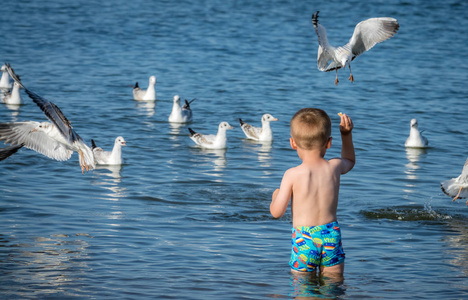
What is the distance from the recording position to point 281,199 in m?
5.86

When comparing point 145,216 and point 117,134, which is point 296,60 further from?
point 145,216

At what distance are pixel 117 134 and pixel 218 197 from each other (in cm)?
558

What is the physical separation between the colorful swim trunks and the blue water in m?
0.69

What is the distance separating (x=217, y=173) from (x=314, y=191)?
7.06 meters

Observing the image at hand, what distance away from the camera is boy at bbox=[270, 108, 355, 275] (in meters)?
5.84

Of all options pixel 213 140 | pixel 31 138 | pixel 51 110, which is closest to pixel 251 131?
pixel 213 140

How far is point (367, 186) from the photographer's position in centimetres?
1198

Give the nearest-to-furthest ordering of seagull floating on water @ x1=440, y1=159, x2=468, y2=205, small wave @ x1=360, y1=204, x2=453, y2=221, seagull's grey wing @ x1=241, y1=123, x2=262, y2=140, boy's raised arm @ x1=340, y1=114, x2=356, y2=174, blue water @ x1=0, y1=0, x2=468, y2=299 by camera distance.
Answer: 1. boy's raised arm @ x1=340, y1=114, x2=356, y2=174
2. blue water @ x1=0, y1=0, x2=468, y2=299
3. seagull floating on water @ x1=440, y1=159, x2=468, y2=205
4. small wave @ x1=360, y1=204, x2=453, y2=221
5. seagull's grey wing @ x1=241, y1=123, x2=262, y2=140

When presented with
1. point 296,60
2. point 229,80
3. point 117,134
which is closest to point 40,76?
point 229,80

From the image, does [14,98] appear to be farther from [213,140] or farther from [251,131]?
[251,131]

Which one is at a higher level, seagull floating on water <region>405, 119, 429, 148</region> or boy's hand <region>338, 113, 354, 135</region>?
boy's hand <region>338, 113, 354, 135</region>

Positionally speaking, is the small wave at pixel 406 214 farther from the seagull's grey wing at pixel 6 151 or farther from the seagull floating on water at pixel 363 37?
the seagull's grey wing at pixel 6 151

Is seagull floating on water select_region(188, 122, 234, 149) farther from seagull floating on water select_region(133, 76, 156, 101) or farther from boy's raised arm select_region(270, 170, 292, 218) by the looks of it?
boy's raised arm select_region(270, 170, 292, 218)

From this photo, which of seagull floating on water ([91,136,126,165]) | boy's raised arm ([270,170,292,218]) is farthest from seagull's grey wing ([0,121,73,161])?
boy's raised arm ([270,170,292,218])
